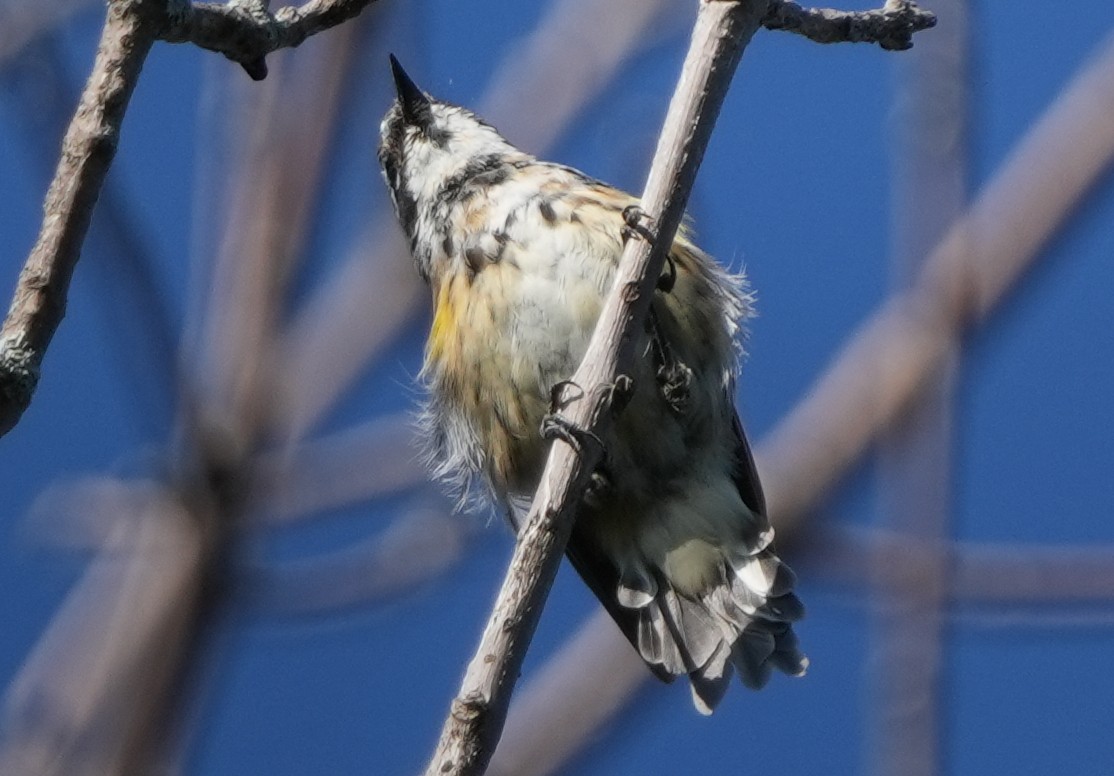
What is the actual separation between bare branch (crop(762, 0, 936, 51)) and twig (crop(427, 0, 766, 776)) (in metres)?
0.11

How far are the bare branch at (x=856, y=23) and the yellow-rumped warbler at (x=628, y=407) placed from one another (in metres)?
0.77

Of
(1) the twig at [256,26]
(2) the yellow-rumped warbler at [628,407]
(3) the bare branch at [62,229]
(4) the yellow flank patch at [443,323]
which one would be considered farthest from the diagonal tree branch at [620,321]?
(4) the yellow flank patch at [443,323]

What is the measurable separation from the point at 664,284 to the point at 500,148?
77cm

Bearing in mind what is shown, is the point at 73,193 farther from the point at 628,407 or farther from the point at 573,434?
the point at 628,407

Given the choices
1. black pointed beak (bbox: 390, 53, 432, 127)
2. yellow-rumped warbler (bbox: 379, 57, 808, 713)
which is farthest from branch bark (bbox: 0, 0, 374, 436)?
black pointed beak (bbox: 390, 53, 432, 127)

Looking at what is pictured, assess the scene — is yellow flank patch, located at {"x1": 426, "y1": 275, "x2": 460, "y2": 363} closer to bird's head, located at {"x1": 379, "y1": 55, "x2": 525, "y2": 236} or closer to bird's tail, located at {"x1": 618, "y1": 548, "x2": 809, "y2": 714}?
bird's head, located at {"x1": 379, "y1": 55, "x2": 525, "y2": 236}

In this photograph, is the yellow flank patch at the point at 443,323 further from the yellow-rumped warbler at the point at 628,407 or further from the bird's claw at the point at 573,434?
the bird's claw at the point at 573,434

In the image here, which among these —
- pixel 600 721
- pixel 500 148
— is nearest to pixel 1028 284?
pixel 600 721

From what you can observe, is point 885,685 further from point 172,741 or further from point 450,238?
point 450,238

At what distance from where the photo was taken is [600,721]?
1.98 metres

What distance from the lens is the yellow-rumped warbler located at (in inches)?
123

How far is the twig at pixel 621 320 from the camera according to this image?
1.80m

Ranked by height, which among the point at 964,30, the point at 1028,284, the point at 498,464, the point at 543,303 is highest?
the point at 964,30

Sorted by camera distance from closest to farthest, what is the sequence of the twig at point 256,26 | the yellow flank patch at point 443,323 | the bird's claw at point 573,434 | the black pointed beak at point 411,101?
the twig at point 256,26 → the bird's claw at point 573,434 → the yellow flank patch at point 443,323 → the black pointed beak at point 411,101
